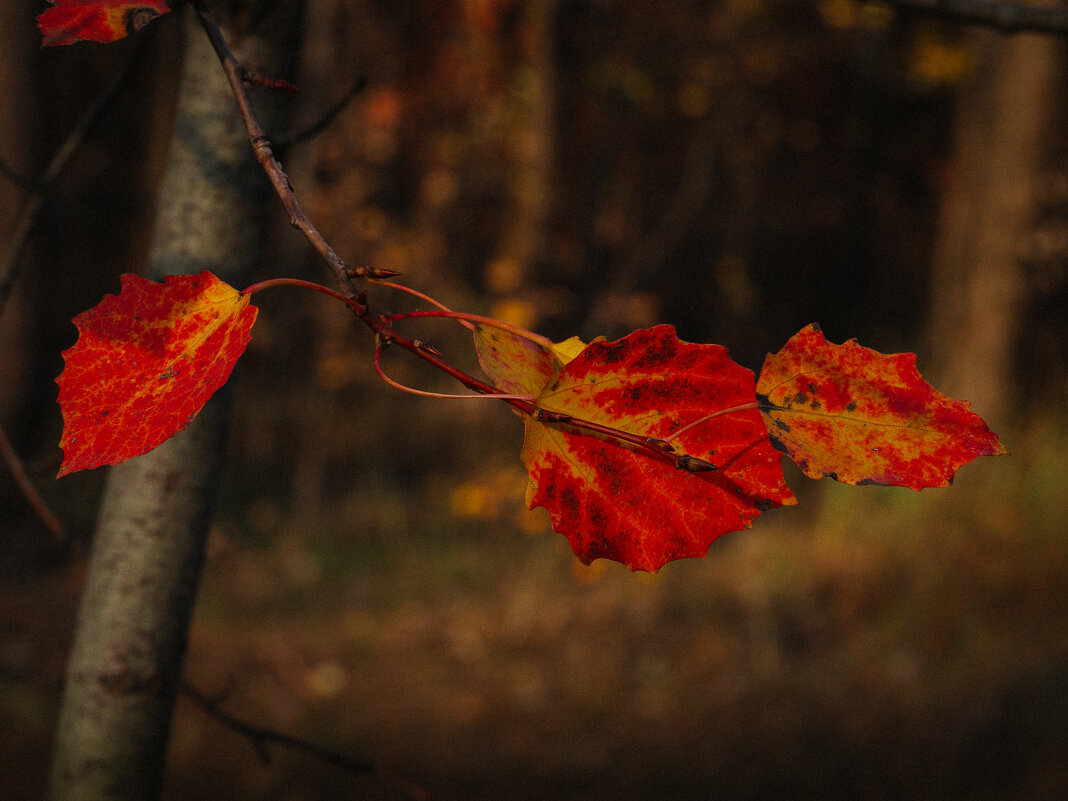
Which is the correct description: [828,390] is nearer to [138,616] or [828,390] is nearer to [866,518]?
[138,616]

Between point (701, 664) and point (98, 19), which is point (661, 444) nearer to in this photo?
point (98, 19)

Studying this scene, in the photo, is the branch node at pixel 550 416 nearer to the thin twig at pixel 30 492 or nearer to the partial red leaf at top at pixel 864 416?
the partial red leaf at top at pixel 864 416

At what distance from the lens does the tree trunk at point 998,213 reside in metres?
3.95

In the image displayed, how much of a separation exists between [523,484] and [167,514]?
10.4ft

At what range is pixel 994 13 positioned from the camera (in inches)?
35.9

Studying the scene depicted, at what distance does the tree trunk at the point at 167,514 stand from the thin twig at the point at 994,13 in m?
0.65

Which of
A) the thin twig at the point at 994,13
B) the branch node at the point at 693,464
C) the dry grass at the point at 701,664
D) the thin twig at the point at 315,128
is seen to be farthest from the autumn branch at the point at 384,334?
the dry grass at the point at 701,664

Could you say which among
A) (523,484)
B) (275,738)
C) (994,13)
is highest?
(523,484)

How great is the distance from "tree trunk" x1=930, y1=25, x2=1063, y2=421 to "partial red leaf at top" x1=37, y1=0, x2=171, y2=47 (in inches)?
157

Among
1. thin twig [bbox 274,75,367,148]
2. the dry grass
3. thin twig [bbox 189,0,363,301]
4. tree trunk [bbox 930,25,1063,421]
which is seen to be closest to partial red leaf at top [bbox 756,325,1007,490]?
thin twig [bbox 189,0,363,301]

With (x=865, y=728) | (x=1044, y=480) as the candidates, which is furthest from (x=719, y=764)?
(x=1044, y=480)

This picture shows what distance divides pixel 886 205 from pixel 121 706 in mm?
8765

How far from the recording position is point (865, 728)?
2.72m

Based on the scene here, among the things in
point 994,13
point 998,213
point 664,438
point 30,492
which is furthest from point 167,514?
point 998,213
